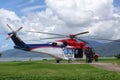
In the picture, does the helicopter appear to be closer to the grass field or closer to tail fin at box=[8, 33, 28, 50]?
tail fin at box=[8, 33, 28, 50]

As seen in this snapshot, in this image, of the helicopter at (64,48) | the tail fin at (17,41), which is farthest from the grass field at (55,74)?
the tail fin at (17,41)

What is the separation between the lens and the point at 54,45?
285ft

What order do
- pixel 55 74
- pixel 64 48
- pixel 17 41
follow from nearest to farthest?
pixel 55 74 → pixel 64 48 → pixel 17 41

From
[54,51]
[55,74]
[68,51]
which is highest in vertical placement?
[54,51]

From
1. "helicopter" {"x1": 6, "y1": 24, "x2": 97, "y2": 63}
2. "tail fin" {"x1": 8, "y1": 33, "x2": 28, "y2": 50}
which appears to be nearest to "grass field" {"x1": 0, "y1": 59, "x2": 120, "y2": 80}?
"helicopter" {"x1": 6, "y1": 24, "x2": 97, "y2": 63}

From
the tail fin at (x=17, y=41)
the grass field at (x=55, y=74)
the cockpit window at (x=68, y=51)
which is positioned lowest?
the grass field at (x=55, y=74)

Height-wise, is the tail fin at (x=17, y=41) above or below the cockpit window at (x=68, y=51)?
above

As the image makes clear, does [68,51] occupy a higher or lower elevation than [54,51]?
lower

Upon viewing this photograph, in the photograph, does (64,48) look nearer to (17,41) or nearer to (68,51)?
(68,51)

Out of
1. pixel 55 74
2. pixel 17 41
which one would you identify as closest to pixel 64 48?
pixel 17 41

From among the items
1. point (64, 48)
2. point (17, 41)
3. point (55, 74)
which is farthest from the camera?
point (17, 41)

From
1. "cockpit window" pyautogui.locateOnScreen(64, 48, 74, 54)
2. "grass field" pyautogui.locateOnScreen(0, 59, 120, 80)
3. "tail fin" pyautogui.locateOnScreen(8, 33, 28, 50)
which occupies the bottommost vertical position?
"grass field" pyautogui.locateOnScreen(0, 59, 120, 80)

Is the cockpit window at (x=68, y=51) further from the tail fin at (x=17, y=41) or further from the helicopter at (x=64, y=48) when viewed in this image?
the tail fin at (x=17, y=41)

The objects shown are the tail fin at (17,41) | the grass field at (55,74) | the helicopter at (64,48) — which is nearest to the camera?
the grass field at (55,74)
